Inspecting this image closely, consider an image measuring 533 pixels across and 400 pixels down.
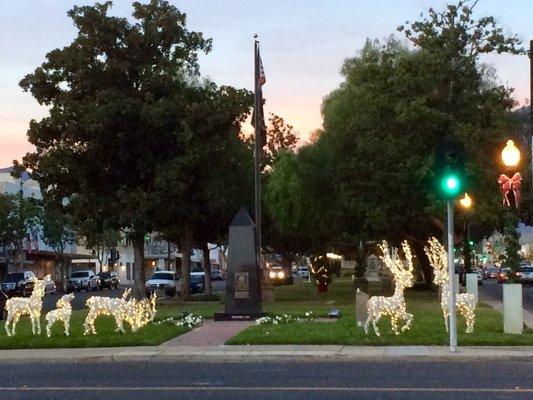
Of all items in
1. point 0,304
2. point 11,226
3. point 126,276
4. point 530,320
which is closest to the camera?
point 530,320

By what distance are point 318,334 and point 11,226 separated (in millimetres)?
53793

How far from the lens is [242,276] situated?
2933 centimetres

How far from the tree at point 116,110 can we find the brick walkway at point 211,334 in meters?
14.3

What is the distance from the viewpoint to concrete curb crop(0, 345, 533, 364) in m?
17.8

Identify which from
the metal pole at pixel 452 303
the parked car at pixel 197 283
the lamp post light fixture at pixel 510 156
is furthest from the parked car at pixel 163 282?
the metal pole at pixel 452 303

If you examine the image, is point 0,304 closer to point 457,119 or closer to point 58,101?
point 58,101

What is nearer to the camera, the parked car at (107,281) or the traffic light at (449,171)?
the traffic light at (449,171)

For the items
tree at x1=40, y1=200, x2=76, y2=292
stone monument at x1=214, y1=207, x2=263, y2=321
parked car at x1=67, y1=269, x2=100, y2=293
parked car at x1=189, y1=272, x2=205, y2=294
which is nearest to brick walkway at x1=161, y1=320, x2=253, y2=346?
stone monument at x1=214, y1=207, x2=263, y2=321

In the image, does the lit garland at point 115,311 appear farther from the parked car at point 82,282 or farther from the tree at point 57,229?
the tree at point 57,229

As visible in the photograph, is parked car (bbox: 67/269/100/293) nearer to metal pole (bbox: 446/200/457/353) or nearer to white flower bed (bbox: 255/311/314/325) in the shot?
white flower bed (bbox: 255/311/314/325)

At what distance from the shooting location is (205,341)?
70.9ft

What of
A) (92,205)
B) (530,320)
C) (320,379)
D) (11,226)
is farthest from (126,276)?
(320,379)

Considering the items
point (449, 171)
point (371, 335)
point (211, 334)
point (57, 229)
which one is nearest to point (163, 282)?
point (57, 229)

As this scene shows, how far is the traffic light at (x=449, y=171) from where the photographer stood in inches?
729
